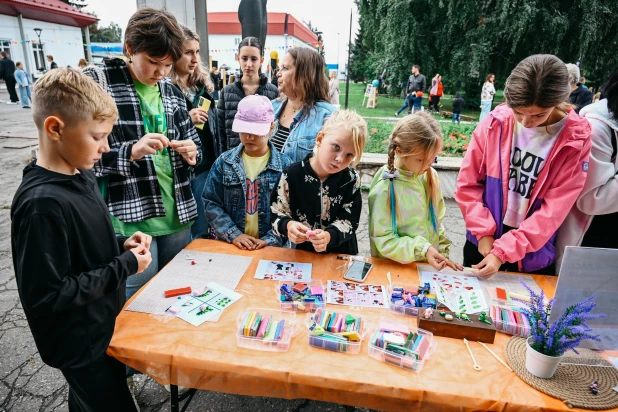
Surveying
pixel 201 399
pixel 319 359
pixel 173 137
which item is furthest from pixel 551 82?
pixel 201 399

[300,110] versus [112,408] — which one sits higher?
[300,110]

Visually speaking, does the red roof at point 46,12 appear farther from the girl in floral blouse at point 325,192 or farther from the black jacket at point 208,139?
the girl in floral blouse at point 325,192

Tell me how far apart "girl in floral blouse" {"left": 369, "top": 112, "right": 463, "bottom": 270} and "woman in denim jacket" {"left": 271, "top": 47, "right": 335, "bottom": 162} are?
25.5 inches

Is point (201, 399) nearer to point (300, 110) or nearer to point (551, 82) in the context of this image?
point (300, 110)

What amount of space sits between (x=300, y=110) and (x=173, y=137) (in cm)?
94

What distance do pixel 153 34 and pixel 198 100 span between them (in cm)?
108

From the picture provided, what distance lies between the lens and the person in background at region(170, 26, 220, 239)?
2.55 m

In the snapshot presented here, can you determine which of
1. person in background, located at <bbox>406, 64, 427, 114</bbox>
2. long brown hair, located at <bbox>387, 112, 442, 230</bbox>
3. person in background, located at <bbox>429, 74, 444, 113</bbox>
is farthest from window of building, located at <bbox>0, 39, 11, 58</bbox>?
long brown hair, located at <bbox>387, 112, 442, 230</bbox>

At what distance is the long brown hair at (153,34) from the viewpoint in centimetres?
159

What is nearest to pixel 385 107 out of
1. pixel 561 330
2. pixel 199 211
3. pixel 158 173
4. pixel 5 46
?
pixel 199 211

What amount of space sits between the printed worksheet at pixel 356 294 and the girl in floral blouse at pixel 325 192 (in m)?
0.24

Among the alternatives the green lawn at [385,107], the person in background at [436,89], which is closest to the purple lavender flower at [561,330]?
the green lawn at [385,107]

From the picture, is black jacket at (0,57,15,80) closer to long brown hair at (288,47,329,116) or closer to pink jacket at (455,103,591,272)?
long brown hair at (288,47,329,116)

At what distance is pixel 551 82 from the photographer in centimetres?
154
